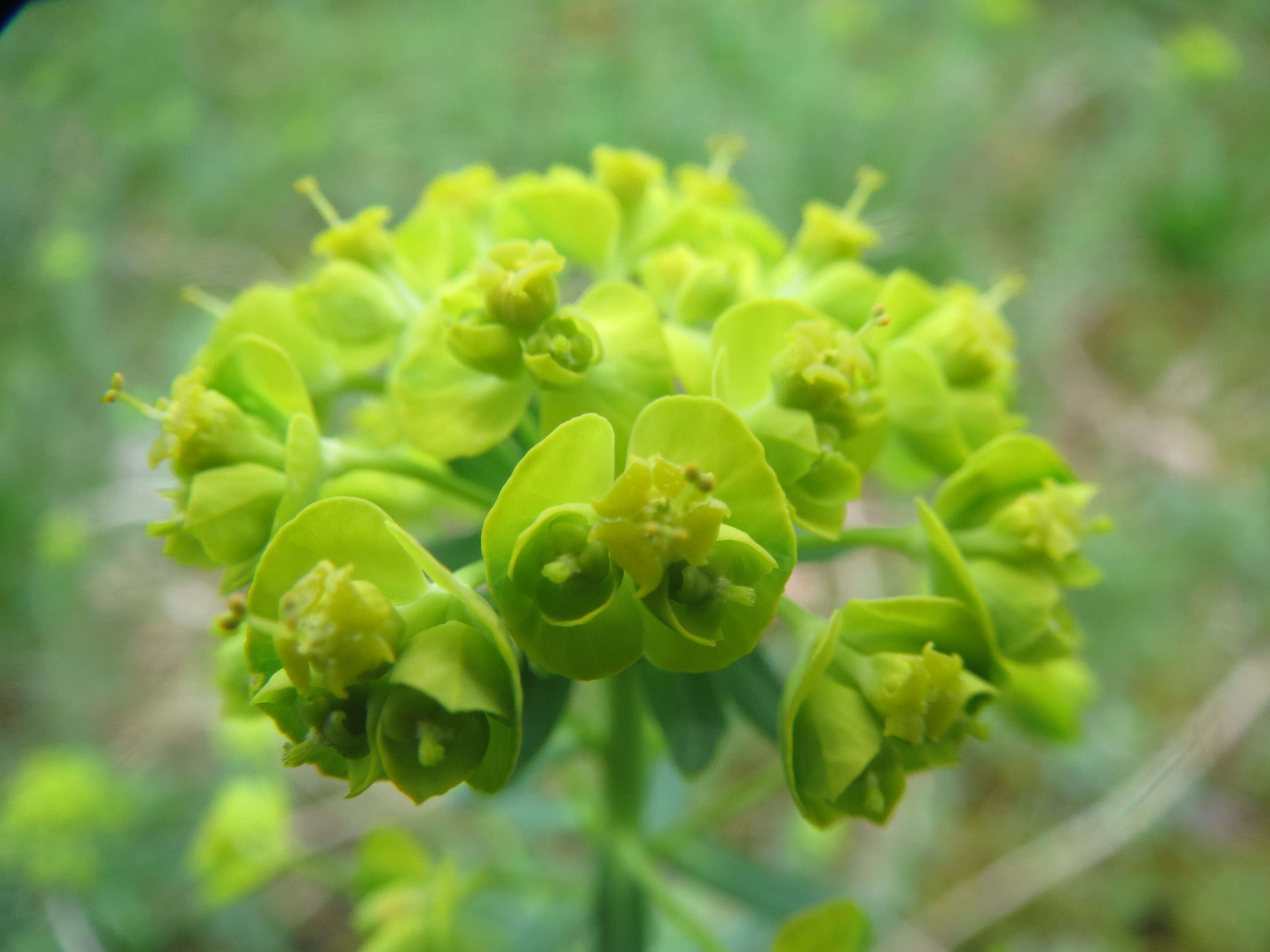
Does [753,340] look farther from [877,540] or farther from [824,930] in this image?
[824,930]

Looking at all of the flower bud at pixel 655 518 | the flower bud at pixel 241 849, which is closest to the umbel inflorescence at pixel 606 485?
the flower bud at pixel 655 518

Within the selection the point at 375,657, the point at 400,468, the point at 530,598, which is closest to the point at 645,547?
the point at 530,598

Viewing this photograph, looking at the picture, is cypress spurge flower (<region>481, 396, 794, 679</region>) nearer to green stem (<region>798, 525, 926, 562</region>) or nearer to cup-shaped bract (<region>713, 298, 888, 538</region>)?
cup-shaped bract (<region>713, 298, 888, 538</region>)

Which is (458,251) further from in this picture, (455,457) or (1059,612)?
(1059,612)

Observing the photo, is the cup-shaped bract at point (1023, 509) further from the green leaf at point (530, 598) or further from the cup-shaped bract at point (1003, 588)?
the green leaf at point (530, 598)

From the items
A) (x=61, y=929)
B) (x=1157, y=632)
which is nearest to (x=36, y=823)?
(x=61, y=929)

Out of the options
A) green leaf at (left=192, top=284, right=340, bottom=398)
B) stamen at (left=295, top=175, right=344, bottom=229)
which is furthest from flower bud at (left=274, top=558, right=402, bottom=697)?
stamen at (left=295, top=175, right=344, bottom=229)
